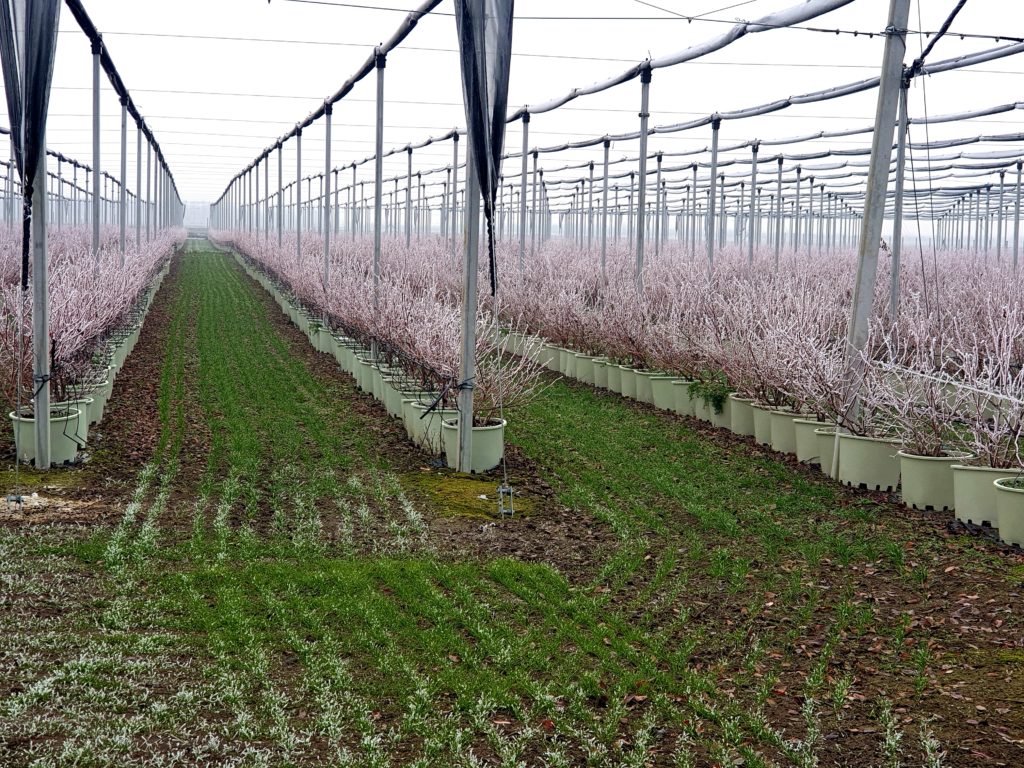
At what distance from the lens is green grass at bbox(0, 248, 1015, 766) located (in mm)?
4051

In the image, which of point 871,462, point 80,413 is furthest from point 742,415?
point 80,413

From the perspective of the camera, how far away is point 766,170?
29.2 m

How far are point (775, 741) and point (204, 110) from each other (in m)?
26.9

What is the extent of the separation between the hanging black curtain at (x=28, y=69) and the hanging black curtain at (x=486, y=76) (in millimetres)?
2934

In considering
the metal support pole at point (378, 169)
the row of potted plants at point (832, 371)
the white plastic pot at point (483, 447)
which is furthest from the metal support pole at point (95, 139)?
the white plastic pot at point (483, 447)

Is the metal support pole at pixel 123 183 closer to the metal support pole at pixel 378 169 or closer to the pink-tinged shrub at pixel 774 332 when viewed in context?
the pink-tinged shrub at pixel 774 332

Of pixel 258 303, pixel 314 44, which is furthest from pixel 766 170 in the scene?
pixel 314 44

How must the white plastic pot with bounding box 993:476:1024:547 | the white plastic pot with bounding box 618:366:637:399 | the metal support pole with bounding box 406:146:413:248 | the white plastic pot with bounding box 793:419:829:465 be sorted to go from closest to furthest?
1. the white plastic pot with bounding box 993:476:1024:547
2. the white plastic pot with bounding box 793:419:829:465
3. the white plastic pot with bounding box 618:366:637:399
4. the metal support pole with bounding box 406:146:413:248

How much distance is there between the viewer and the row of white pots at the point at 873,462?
686cm

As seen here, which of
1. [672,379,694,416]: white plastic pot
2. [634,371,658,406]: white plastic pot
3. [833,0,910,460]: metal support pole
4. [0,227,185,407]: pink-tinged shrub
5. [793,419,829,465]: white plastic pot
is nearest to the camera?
[833,0,910,460]: metal support pole

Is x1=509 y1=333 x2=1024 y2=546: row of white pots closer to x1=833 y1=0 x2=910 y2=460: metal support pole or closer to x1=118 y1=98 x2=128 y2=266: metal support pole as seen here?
x1=833 y1=0 x2=910 y2=460: metal support pole

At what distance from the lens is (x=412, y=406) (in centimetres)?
973

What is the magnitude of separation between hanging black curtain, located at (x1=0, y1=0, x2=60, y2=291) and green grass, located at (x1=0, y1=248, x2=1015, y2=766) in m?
2.50

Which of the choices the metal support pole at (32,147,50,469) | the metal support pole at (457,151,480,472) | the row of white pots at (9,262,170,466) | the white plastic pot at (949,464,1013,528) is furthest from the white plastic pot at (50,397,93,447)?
the white plastic pot at (949,464,1013,528)
